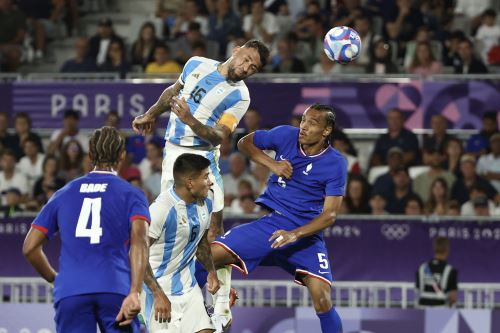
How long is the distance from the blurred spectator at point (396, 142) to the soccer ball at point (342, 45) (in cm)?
557

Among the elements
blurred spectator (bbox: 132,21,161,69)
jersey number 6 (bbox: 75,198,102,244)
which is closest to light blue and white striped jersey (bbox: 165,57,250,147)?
jersey number 6 (bbox: 75,198,102,244)

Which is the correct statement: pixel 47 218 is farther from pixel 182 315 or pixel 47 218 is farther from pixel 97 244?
pixel 182 315

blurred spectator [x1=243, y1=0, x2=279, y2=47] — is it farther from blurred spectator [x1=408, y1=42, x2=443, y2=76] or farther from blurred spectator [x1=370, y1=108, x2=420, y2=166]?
blurred spectator [x1=370, y1=108, x2=420, y2=166]

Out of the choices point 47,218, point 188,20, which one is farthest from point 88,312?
point 188,20

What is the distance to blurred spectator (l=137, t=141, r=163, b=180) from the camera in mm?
18203

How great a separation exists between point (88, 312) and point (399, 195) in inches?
347

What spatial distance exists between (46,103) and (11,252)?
2.86 m

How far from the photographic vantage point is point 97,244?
8906 mm

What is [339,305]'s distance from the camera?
15422 millimetres

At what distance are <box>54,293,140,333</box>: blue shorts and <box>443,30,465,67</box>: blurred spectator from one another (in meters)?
11.3

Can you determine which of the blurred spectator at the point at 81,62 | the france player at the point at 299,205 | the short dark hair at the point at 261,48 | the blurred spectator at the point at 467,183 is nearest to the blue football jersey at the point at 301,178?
the france player at the point at 299,205

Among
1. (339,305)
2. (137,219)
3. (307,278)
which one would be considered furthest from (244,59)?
(339,305)

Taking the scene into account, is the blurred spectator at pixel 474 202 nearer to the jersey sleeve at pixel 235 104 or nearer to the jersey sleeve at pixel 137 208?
the jersey sleeve at pixel 235 104

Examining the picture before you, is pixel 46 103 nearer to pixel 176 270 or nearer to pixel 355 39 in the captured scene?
pixel 355 39
